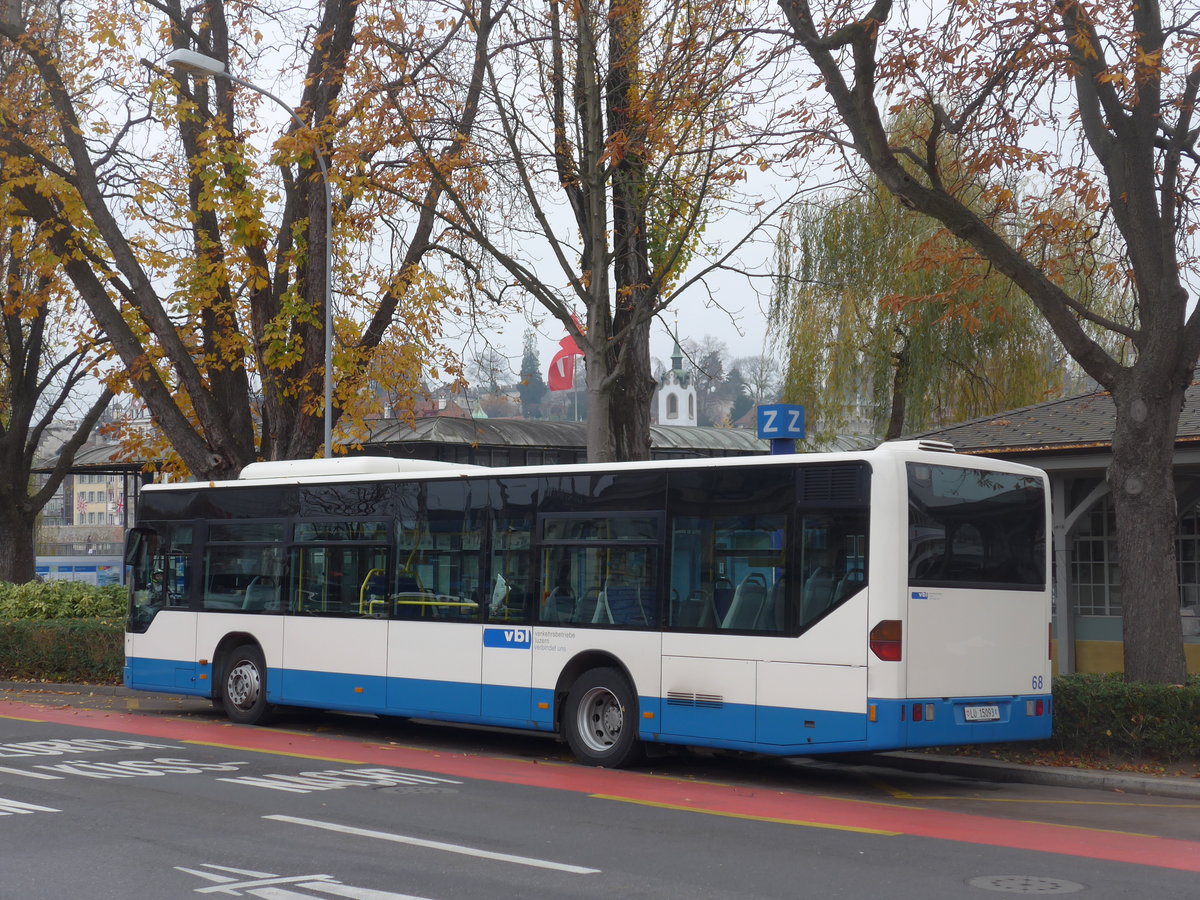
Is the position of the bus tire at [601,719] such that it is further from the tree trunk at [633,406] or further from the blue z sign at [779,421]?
→ the tree trunk at [633,406]

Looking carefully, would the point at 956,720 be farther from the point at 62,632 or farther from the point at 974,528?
the point at 62,632

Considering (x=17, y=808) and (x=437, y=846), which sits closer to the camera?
(x=437, y=846)

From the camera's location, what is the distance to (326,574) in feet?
52.9

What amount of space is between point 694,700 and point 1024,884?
4.91m

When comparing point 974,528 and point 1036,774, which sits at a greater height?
point 974,528

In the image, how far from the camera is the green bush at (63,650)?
22.1m

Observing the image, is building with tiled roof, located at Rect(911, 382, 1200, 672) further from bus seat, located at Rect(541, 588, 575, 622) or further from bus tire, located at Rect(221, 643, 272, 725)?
→ bus tire, located at Rect(221, 643, 272, 725)

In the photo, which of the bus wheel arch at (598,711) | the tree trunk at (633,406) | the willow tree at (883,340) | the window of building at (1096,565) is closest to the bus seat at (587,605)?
the bus wheel arch at (598,711)

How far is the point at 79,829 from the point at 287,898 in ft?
8.99

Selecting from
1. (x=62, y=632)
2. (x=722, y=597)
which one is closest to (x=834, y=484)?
(x=722, y=597)

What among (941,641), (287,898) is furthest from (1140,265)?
(287,898)

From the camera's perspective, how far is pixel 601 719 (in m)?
13.4

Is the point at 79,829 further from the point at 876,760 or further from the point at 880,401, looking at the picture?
the point at 880,401

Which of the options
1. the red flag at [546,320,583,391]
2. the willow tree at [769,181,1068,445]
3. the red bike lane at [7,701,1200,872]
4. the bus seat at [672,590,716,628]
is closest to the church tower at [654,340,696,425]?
the red flag at [546,320,583,391]
